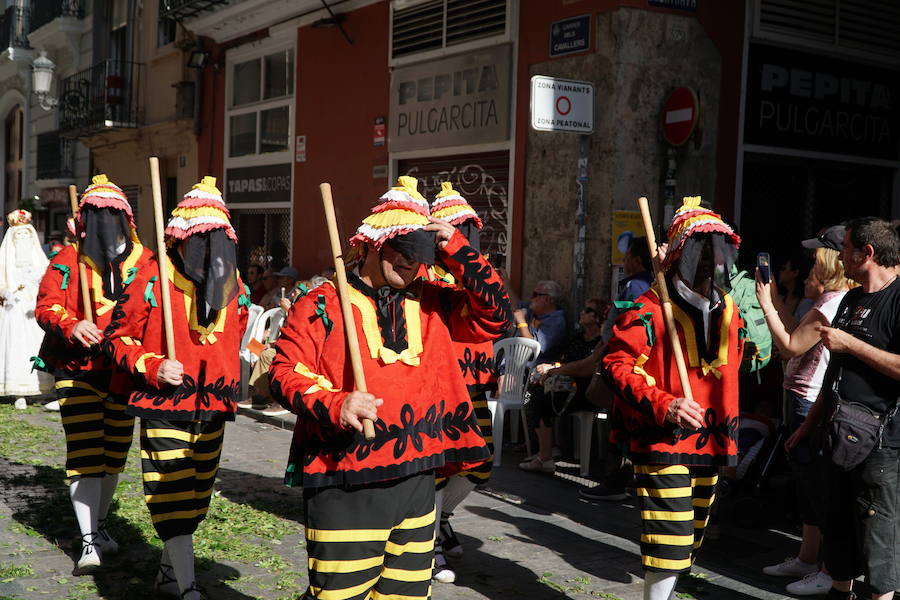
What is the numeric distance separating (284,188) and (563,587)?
1071cm

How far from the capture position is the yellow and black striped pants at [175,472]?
452 centimetres

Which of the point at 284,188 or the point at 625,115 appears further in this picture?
the point at 284,188

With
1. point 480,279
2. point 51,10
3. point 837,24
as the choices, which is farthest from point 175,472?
point 51,10

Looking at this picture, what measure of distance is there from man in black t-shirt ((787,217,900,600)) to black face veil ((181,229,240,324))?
9.06 ft

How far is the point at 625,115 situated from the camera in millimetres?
9094

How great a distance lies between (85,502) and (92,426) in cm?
42

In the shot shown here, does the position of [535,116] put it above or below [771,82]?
below

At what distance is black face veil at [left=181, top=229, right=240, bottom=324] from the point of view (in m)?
4.54

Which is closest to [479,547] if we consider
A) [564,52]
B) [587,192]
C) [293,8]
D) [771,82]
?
[587,192]

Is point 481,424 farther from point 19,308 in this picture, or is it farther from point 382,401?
point 19,308

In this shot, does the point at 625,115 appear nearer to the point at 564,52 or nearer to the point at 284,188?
the point at 564,52

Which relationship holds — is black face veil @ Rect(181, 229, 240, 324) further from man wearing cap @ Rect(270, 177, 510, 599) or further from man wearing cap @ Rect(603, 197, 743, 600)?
man wearing cap @ Rect(603, 197, 743, 600)

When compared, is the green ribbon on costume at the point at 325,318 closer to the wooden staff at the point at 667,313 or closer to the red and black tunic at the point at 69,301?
the wooden staff at the point at 667,313

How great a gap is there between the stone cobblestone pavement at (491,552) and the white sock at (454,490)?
1.20 feet
